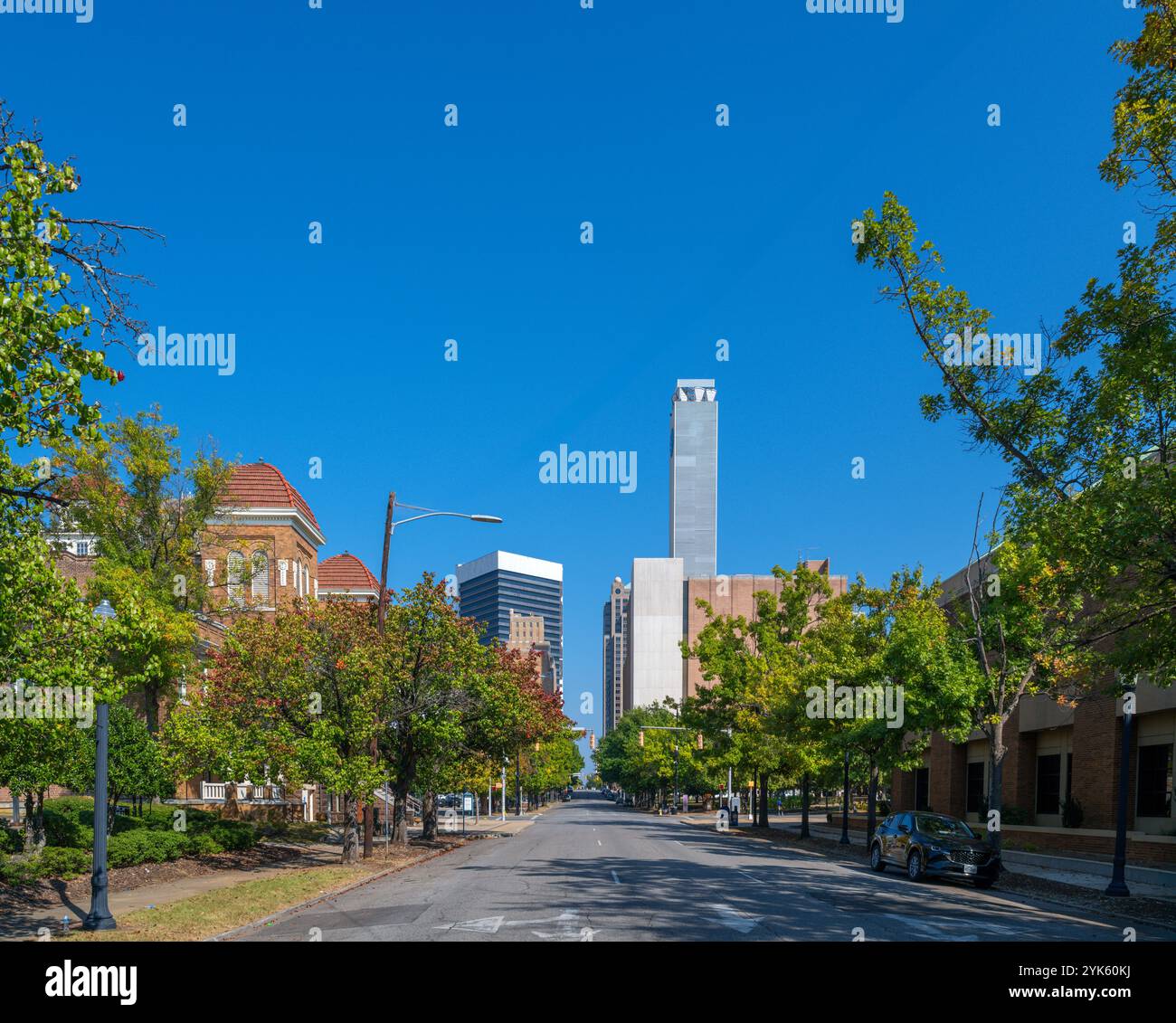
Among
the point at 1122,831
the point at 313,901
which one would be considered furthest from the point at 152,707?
the point at 1122,831

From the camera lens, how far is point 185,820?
2789 centimetres

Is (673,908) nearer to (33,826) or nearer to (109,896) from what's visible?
(109,896)

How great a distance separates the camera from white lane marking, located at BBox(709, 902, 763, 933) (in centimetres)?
1411

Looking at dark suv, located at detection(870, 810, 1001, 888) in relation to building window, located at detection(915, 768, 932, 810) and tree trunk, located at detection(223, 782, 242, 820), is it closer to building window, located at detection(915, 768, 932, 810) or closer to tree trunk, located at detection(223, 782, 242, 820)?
tree trunk, located at detection(223, 782, 242, 820)

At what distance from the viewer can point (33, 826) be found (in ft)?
72.6

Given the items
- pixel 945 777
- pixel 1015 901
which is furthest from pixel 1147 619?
pixel 945 777

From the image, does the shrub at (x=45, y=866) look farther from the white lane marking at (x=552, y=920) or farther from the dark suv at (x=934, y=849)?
the dark suv at (x=934, y=849)

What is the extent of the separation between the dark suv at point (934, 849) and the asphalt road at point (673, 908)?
1.75 ft

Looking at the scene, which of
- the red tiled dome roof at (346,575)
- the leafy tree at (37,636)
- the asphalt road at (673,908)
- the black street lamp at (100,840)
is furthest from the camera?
the red tiled dome roof at (346,575)

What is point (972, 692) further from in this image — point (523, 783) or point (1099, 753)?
point (523, 783)

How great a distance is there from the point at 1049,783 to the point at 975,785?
8917mm

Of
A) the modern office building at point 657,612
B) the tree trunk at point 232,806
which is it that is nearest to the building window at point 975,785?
the tree trunk at point 232,806

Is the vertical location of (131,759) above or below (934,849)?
above

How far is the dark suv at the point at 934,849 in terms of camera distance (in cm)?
2306
